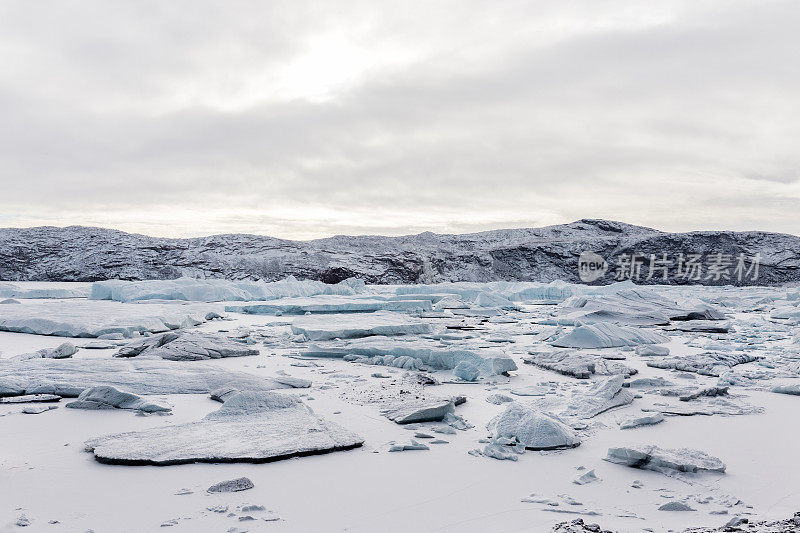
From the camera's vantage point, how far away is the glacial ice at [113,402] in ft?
10.3

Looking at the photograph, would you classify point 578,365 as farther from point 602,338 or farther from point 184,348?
point 184,348

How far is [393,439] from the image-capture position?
2715mm

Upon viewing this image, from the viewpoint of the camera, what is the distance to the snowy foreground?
1.89m

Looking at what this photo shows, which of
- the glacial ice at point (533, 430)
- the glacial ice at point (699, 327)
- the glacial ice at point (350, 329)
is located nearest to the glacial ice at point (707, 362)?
the glacial ice at point (533, 430)

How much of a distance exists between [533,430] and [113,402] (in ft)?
7.02

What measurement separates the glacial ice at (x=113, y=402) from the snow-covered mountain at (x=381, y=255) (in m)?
25.2

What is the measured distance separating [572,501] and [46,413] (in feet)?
8.57

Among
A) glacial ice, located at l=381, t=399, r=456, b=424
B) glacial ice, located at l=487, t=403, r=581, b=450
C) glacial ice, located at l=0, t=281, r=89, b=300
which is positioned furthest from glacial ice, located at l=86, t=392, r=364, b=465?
glacial ice, located at l=0, t=281, r=89, b=300

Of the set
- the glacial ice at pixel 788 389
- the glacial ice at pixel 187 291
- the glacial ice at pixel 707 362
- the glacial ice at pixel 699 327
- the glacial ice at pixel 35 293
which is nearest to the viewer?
the glacial ice at pixel 788 389

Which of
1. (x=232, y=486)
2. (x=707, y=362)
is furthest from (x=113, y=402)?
(x=707, y=362)

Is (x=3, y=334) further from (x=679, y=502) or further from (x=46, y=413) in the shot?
(x=679, y=502)

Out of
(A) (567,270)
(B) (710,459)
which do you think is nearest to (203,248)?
(A) (567,270)

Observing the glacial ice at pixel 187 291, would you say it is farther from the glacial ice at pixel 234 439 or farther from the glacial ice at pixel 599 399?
the glacial ice at pixel 599 399

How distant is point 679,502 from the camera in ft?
Answer: 6.29
